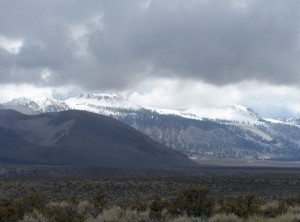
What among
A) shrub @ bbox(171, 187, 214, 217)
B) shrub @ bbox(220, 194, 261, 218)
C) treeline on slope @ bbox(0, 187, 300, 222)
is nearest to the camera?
treeline on slope @ bbox(0, 187, 300, 222)

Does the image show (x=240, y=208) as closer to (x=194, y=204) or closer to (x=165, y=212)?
(x=194, y=204)

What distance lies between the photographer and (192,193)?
24688mm

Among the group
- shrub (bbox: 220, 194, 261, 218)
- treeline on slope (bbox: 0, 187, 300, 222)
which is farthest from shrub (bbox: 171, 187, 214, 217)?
shrub (bbox: 220, 194, 261, 218)

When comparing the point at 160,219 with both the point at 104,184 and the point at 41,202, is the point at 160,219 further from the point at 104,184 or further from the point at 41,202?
the point at 104,184

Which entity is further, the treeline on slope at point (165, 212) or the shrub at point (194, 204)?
the shrub at point (194, 204)

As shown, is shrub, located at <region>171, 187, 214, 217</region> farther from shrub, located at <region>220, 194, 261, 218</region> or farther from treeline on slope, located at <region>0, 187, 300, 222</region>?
shrub, located at <region>220, 194, 261, 218</region>

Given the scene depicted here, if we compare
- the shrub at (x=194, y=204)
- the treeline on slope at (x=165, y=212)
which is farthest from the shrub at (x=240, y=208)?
the shrub at (x=194, y=204)

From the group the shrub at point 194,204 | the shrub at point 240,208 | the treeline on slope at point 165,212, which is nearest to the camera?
the treeline on slope at point 165,212

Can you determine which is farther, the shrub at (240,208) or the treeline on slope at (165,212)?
the shrub at (240,208)

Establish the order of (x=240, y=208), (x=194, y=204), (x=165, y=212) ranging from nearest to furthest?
(x=240, y=208) < (x=194, y=204) < (x=165, y=212)

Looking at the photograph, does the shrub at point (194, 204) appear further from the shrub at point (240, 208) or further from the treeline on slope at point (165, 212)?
the shrub at point (240, 208)

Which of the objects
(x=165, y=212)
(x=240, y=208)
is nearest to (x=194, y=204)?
(x=165, y=212)

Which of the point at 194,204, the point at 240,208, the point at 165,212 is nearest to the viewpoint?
the point at 240,208

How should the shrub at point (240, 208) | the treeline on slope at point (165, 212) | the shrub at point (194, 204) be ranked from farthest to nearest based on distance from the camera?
the shrub at point (194, 204)
the shrub at point (240, 208)
the treeline on slope at point (165, 212)
